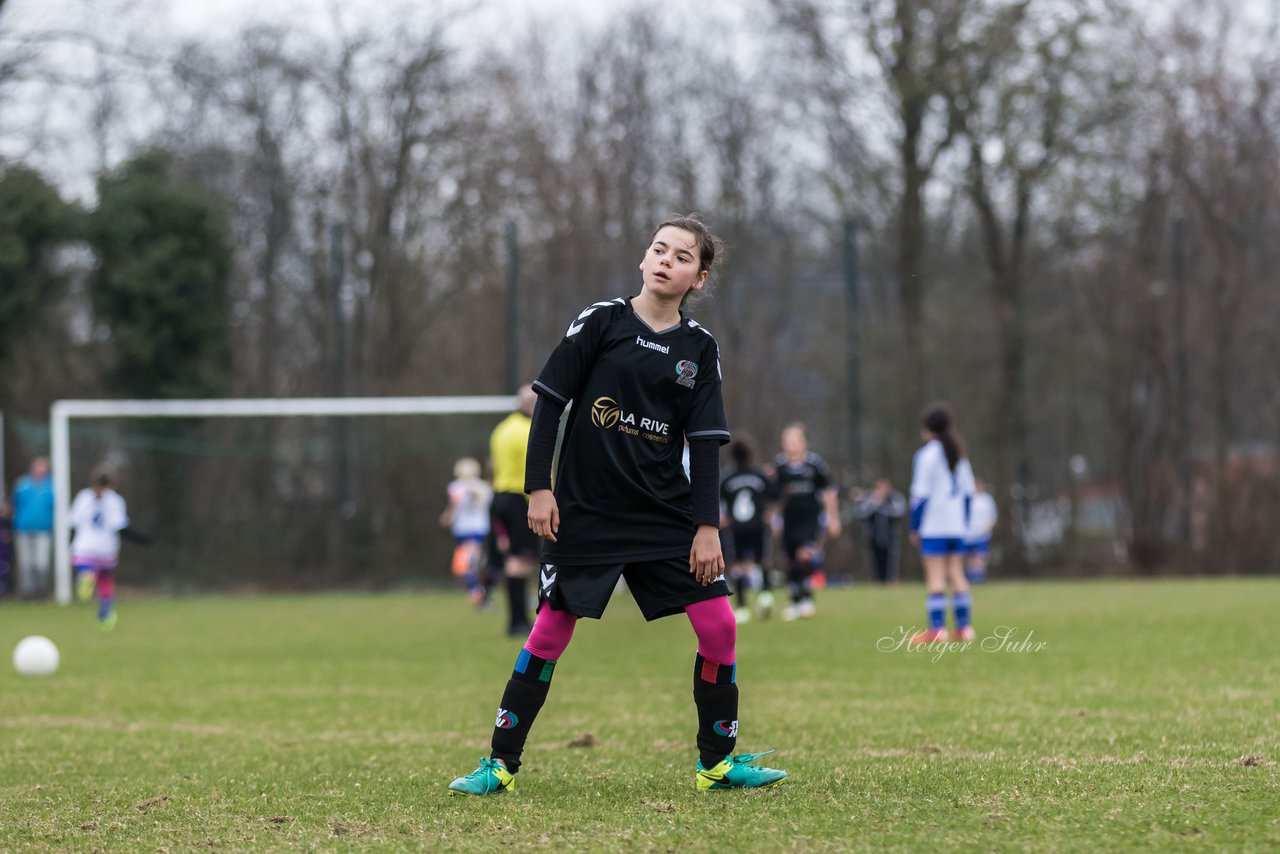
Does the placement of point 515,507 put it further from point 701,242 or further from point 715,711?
point 701,242

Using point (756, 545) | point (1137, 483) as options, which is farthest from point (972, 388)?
point (756, 545)

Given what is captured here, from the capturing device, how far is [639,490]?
525 centimetres

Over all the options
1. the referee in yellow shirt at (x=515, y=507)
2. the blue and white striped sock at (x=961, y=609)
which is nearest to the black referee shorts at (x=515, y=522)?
the referee in yellow shirt at (x=515, y=507)

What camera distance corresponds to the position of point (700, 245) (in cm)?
538

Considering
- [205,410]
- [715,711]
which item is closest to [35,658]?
[715,711]

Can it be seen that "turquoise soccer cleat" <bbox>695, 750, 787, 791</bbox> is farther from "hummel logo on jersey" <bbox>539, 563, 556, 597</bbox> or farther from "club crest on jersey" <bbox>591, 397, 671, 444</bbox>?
"club crest on jersey" <bbox>591, 397, 671, 444</bbox>

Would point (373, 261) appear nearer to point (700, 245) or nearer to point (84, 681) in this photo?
point (84, 681)

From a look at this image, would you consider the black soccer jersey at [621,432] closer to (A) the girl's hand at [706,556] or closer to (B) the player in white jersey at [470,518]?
(A) the girl's hand at [706,556]

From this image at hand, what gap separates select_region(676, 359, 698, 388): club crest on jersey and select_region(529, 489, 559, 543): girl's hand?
0.58m

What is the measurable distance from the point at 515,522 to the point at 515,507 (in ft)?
0.70

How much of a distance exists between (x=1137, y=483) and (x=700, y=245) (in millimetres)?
24890

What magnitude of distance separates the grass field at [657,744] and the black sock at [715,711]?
17cm

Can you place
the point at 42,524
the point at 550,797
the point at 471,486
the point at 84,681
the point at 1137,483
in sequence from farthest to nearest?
the point at 1137,483, the point at 42,524, the point at 471,486, the point at 84,681, the point at 550,797

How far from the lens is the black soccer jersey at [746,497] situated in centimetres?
1612
